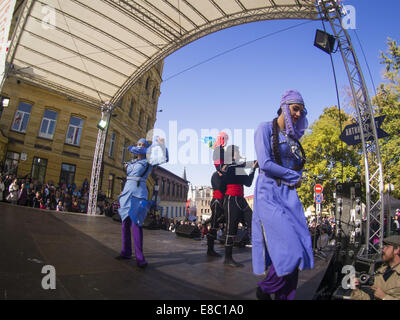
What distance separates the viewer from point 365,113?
8.09 meters

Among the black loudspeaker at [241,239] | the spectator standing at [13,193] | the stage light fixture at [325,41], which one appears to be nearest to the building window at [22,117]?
the spectator standing at [13,193]

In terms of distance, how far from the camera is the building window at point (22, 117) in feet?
54.7

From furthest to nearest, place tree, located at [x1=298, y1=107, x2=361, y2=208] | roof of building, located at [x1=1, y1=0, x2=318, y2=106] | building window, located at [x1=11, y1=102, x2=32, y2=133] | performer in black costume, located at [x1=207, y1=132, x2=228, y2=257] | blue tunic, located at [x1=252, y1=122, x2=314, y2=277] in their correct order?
tree, located at [x1=298, y1=107, x2=361, y2=208] → building window, located at [x1=11, y1=102, x2=32, y2=133] → roof of building, located at [x1=1, y1=0, x2=318, y2=106] → performer in black costume, located at [x1=207, y1=132, x2=228, y2=257] → blue tunic, located at [x1=252, y1=122, x2=314, y2=277]

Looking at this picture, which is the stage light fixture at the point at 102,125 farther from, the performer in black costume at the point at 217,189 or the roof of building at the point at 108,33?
the performer in black costume at the point at 217,189

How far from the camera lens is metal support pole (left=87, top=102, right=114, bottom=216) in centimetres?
1298

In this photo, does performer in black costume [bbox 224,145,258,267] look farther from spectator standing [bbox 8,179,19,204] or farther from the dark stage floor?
spectator standing [bbox 8,179,19,204]

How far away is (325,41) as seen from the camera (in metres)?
8.22

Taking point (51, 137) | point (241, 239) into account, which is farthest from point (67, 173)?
point (241, 239)

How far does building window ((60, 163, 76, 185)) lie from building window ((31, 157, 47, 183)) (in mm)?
1145

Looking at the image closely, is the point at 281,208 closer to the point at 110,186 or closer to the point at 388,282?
the point at 388,282

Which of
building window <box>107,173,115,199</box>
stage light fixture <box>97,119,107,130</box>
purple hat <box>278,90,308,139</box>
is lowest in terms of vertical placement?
purple hat <box>278,90,308,139</box>

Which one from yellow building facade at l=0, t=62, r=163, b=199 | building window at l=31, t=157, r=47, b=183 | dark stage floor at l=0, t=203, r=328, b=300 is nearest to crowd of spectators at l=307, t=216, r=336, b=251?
dark stage floor at l=0, t=203, r=328, b=300
